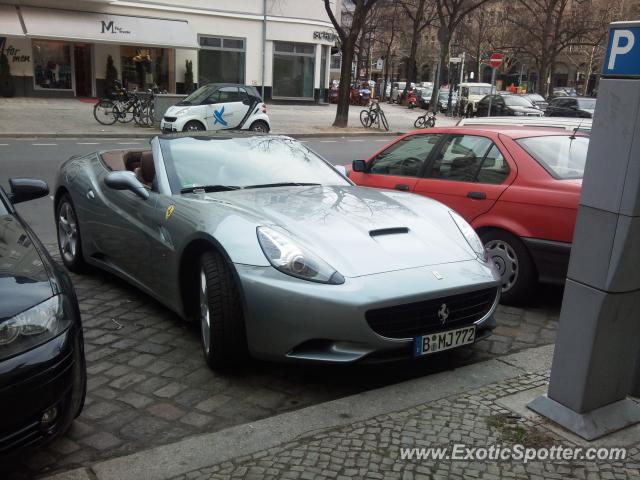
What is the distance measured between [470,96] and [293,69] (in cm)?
1057

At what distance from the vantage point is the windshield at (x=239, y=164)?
4.67 m

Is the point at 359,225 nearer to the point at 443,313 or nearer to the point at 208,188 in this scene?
the point at 443,313

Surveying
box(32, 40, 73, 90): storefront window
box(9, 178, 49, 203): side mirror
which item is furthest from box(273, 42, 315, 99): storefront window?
box(9, 178, 49, 203): side mirror

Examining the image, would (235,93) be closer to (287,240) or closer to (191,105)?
(191,105)

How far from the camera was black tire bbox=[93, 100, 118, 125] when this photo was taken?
20.9 m

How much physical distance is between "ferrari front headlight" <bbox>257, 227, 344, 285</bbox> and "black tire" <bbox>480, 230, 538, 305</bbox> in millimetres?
2140

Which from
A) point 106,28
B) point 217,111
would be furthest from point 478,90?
point 217,111

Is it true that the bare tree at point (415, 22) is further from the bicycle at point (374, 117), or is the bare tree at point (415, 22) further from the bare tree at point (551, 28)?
the bicycle at point (374, 117)

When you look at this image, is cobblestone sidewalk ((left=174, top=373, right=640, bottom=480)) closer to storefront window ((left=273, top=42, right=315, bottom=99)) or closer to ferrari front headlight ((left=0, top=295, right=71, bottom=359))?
ferrari front headlight ((left=0, top=295, right=71, bottom=359))

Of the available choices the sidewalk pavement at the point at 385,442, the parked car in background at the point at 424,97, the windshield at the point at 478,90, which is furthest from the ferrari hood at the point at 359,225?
the parked car in background at the point at 424,97

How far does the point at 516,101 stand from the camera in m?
28.9

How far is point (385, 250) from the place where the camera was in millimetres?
3703

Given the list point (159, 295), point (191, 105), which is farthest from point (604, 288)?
point (191, 105)

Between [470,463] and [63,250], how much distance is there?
458cm
